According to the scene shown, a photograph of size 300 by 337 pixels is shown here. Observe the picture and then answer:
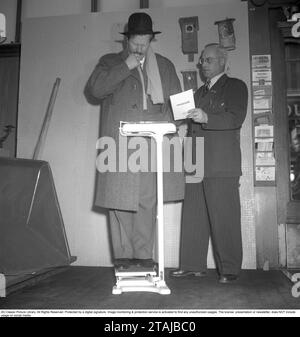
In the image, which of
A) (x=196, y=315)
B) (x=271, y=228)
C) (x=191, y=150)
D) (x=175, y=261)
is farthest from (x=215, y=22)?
(x=196, y=315)

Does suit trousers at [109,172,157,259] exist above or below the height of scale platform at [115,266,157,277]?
above

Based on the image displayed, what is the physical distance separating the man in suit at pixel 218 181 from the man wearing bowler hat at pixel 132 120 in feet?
0.56

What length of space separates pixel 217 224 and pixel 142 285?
20.9 inches

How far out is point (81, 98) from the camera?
2449mm

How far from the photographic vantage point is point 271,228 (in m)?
2.25

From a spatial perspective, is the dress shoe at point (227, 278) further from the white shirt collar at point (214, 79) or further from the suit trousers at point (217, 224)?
the white shirt collar at point (214, 79)

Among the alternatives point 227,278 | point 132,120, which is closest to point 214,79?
point 132,120

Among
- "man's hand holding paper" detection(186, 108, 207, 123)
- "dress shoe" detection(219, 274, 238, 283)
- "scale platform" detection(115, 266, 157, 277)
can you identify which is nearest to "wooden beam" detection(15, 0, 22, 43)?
"man's hand holding paper" detection(186, 108, 207, 123)

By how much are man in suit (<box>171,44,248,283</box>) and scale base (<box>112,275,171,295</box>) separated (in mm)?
383

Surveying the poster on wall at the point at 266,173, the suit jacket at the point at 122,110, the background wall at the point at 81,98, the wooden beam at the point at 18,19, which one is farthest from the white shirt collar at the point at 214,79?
the wooden beam at the point at 18,19

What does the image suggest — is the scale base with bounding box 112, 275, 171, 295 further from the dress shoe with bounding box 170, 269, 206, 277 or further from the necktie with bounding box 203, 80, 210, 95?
the necktie with bounding box 203, 80, 210, 95

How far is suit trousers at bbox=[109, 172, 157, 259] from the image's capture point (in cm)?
184

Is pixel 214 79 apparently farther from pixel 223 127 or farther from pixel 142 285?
pixel 142 285

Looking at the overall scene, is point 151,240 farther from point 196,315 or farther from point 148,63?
point 148,63
